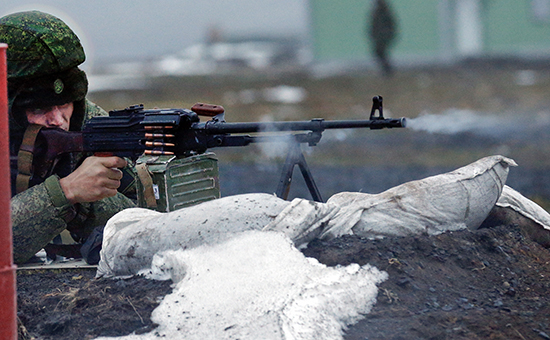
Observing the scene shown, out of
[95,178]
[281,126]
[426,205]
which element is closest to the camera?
[426,205]

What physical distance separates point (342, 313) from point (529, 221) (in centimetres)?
182

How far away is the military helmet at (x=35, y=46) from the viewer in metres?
4.75

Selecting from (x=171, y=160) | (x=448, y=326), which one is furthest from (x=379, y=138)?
(x=448, y=326)

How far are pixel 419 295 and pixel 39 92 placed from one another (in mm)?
2836

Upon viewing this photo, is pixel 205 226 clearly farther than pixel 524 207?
No

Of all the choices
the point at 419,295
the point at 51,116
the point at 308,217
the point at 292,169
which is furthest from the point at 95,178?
the point at 419,295

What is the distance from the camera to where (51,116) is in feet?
16.1

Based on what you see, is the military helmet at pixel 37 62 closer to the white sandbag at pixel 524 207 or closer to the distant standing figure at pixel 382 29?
the white sandbag at pixel 524 207

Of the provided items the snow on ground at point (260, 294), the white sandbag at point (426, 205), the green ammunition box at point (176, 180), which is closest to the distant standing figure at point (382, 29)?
the green ammunition box at point (176, 180)

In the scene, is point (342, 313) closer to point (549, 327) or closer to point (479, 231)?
point (549, 327)

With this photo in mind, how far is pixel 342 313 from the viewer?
10.3 feet

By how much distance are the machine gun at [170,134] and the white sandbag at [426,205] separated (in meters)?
0.41

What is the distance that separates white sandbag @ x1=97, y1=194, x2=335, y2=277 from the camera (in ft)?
12.1

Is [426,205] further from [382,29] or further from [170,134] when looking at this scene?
[382,29]
